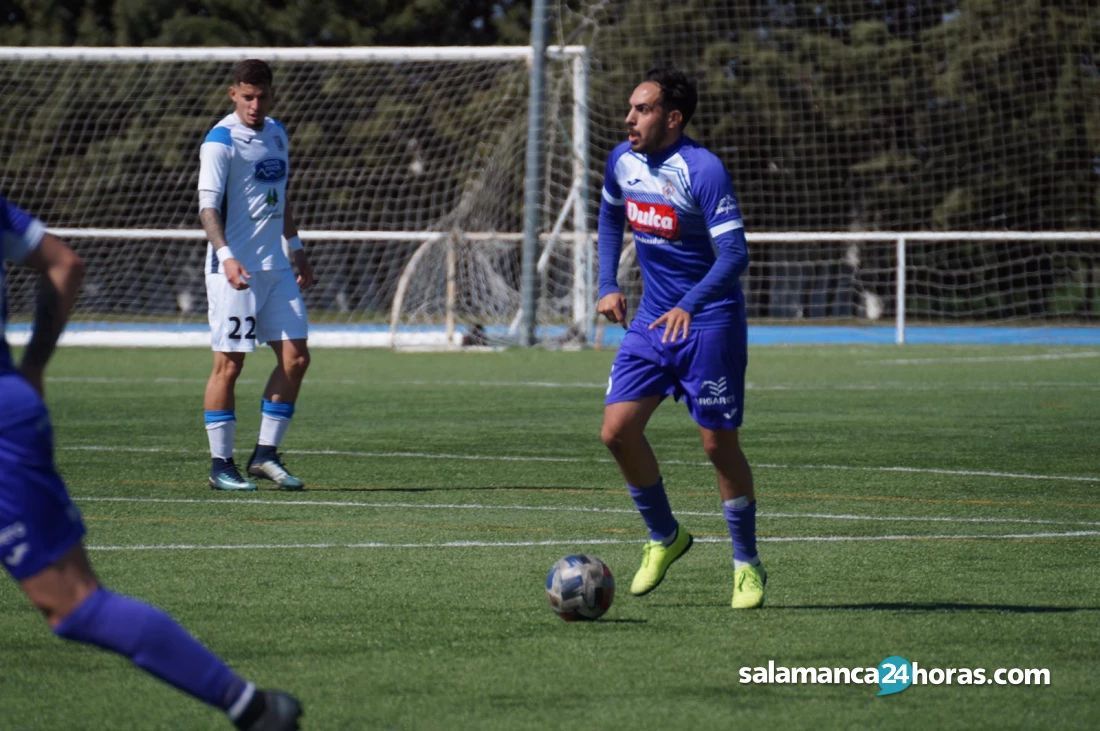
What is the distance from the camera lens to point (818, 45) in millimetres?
31422

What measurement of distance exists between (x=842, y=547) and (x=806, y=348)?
1812 centimetres

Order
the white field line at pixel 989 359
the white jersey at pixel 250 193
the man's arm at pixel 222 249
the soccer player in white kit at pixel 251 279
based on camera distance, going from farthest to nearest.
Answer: the white field line at pixel 989 359
the white jersey at pixel 250 193
the soccer player in white kit at pixel 251 279
the man's arm at pixel 222 249

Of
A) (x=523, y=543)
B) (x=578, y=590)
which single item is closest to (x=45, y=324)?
(x=578, y=590)

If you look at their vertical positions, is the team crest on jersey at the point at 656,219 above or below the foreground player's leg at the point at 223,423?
above

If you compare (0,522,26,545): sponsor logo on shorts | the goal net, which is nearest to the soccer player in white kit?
(0,522,26,545): sponsor logo on shorts

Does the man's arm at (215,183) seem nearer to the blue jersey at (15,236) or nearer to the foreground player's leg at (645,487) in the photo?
the foreground player's leg at (645,487)

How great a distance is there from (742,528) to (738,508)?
98 millimetres

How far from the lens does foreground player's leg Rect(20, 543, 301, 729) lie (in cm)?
411

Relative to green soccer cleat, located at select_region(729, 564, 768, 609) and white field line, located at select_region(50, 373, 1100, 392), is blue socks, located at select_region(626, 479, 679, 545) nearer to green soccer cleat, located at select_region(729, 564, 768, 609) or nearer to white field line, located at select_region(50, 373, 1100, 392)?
green soccer cleat, located at select_region(729, 564, 768, 609)

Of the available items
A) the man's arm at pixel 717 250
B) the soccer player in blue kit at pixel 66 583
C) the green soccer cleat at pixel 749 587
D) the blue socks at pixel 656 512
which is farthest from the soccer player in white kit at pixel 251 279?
the soccer player in blue kit at pixel 66 583

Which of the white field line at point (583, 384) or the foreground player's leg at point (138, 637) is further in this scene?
the white field line at point (583, 384)

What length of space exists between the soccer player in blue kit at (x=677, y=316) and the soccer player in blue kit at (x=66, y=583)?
2.83m

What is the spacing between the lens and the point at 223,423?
10266 millimetres

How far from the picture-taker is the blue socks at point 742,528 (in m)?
6.69
